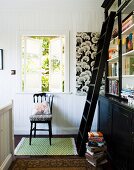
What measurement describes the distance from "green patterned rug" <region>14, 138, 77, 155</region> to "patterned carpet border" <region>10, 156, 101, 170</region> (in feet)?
0.81

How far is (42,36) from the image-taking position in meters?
4.54

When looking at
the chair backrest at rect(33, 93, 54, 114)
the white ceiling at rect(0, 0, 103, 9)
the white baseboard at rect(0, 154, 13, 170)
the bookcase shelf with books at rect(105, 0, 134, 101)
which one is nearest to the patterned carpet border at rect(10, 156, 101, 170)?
the white baseboard at rect(0, 154, 13, 170)

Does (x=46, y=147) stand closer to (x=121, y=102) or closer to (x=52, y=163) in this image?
(x=52, y=163)

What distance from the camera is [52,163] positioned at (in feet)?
10.0

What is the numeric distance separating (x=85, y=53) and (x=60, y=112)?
138 centimetres

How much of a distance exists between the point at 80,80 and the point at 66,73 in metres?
0.34

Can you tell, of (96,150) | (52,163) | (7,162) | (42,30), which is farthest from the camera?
(42,30)

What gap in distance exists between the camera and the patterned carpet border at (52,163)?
2920 mm

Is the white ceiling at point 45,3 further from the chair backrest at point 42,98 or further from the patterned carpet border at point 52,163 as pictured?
the patterned carpet border at point 52,163

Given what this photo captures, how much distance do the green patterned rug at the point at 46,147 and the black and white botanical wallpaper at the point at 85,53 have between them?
1.27 meters

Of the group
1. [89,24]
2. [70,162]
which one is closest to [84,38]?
[89,24]

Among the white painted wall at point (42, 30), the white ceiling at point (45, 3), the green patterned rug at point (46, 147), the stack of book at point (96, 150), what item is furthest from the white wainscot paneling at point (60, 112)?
the white ceiling at point (45, 3)

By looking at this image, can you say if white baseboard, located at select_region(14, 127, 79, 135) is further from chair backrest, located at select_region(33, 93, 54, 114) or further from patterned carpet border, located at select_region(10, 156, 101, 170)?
patterned carpet border, located at select_region(10, 156, 101, 170)

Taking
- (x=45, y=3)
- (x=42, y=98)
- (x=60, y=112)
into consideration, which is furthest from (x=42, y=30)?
(x=60, y=112)
